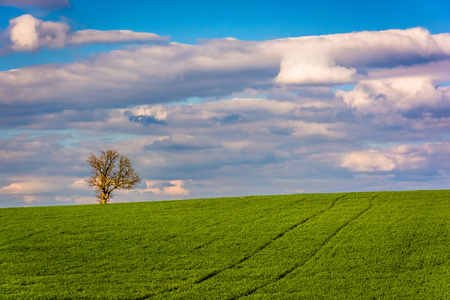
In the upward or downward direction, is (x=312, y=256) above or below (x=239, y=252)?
below

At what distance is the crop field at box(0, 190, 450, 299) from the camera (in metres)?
21.0

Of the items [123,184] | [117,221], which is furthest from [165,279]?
[123,184]

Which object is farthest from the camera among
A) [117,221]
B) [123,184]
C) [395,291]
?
[123,184]

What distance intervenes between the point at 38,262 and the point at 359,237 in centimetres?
1902

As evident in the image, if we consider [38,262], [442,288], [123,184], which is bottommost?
[442,288]

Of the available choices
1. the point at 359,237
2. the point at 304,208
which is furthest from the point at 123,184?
the point at 359,237

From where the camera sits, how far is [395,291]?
20.2 meters

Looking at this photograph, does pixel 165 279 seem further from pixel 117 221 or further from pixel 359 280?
pixel 117 221

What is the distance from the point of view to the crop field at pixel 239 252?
2098cm

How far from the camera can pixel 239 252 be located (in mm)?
27016

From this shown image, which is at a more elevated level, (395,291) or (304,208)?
(304,208)

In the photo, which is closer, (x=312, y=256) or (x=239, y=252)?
(x=312, y=256)

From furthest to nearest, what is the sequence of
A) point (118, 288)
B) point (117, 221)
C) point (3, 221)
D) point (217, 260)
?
1. point (3, 221)
2. point (117, 221)
3. point (217, 260)
4. point (118, 288)

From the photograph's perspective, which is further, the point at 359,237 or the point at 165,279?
the point at 359,237
